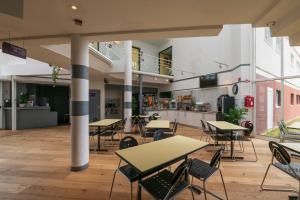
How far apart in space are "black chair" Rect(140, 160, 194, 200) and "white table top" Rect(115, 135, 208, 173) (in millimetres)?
192

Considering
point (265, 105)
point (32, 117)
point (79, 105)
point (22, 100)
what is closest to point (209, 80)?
point (265, 105)

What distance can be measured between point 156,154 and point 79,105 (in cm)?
216

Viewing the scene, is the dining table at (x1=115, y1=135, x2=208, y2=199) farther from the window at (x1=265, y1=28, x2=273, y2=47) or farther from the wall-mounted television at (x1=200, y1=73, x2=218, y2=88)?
the window at (x1=265, y1=28, x2=273, y2=47)

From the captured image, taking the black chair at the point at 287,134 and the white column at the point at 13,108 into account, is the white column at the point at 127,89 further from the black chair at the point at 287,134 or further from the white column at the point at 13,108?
the white column at the point at 13,108

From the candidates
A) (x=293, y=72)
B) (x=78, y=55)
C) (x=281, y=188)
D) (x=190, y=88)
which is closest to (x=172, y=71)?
(x=190, y=88)

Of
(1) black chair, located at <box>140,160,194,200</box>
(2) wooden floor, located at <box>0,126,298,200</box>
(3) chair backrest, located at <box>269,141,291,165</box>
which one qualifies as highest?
(3) chair backrest, located at <box>269,141,291,165</box>

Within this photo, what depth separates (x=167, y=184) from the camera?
206 centimetres

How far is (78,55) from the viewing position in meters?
3.61

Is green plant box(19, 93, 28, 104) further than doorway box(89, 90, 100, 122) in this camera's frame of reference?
No

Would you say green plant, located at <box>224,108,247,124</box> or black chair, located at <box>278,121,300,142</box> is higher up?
green plant, located at <box>224,108,247,124</box>

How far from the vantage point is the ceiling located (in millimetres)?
2494

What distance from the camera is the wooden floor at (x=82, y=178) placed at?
2.68 meters

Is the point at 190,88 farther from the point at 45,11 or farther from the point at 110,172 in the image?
the point at 45,11

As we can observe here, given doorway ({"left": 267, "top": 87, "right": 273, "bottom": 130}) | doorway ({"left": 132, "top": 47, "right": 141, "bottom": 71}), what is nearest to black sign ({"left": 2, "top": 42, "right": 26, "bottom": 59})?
doorway ({"left": 132, "top": 47, "right": 141, "bottom": 71})
